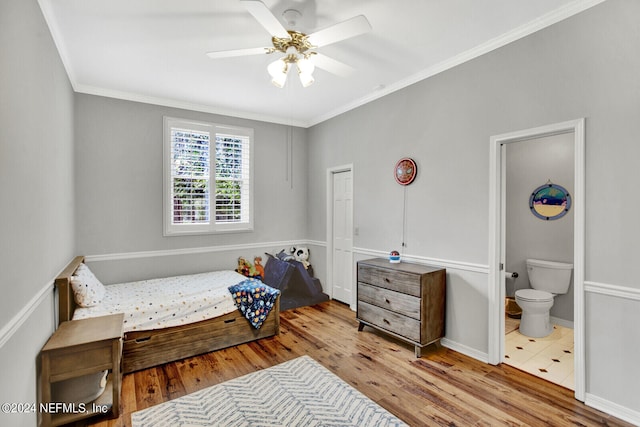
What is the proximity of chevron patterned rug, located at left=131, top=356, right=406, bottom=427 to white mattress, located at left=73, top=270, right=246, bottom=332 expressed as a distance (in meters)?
0.79

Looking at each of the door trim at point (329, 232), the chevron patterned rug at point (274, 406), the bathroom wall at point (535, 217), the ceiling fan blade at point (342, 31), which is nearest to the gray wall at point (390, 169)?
the door trim at point (329, 232)

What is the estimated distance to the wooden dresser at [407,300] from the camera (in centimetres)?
297

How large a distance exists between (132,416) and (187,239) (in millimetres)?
2443

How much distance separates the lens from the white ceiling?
2.23m

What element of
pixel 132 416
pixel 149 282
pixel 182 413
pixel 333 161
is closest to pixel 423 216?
pixel 333 161

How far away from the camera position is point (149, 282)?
3.77 meters

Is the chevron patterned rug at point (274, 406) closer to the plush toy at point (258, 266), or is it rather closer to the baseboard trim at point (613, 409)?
the baseboard trim at point (613, 409)

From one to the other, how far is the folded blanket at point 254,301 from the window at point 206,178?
1.36 metres

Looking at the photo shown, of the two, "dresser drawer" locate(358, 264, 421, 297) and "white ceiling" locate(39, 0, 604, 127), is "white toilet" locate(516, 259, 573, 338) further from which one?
"white ceiling" locate(39, 0, 604, 127)

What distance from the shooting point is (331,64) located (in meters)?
2.56

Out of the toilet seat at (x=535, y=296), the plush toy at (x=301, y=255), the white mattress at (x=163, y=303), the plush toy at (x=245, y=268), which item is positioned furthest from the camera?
the plush toy at (x=301, y=255)

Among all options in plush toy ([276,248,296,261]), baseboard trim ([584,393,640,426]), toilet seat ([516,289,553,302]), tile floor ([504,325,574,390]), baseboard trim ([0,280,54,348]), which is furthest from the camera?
plush toy ([276,248,296,261])

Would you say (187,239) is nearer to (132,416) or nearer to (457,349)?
(132,416)

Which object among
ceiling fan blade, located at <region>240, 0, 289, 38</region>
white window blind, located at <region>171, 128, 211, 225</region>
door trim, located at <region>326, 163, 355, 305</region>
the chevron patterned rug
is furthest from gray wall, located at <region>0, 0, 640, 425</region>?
ceiling fan blade, located at <region>240, 0, 289, 38</region>
